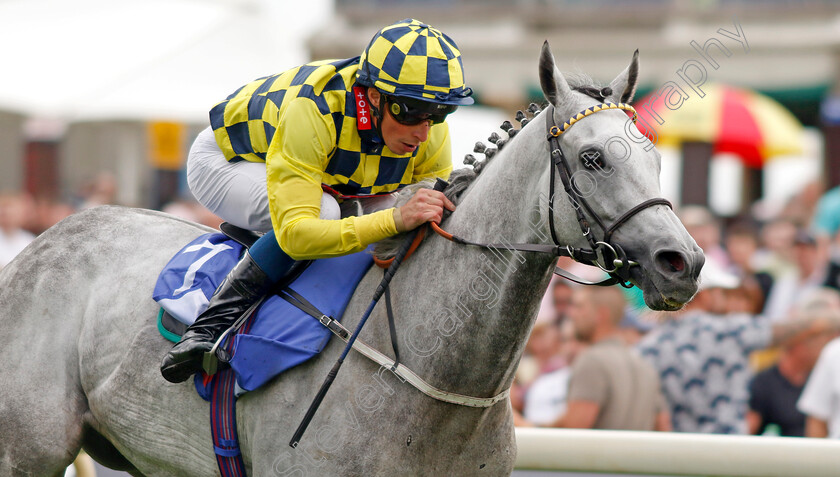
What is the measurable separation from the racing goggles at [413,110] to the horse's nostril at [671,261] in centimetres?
89

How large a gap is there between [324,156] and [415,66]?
1.40 feet

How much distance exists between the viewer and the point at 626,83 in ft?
10.1

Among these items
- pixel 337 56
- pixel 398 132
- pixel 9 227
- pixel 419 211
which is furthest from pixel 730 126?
pixel 337 56

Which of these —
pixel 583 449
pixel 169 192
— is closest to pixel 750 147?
pixel 583 449

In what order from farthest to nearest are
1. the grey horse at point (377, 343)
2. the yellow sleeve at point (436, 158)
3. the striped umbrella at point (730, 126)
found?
1. the striped umbrella at point (730, 126)
2. the yellow sleeve at point (436, 158)
3. the grey horse at point (377, 343)

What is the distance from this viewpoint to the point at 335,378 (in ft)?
10.2

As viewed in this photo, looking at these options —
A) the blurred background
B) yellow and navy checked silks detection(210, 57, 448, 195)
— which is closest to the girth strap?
yellow and navy checked silks detection(210, 57, 448, 195)

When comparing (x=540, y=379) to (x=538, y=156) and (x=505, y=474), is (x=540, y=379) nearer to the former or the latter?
(x=505, y=474)

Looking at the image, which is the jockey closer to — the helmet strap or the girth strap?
the helmet strap

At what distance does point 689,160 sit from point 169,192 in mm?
7726

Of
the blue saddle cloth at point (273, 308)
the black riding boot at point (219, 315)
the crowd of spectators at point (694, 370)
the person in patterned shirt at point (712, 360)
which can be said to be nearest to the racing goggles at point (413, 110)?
the blue saddle cloth at point (273, 308)

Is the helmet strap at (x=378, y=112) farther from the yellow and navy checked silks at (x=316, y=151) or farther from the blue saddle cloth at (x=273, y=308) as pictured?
the blue saddle cloth at (x=273, y=308)

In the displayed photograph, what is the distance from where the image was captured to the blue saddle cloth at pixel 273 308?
3152mm

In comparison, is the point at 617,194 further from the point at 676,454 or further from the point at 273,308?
the point at 676,454
